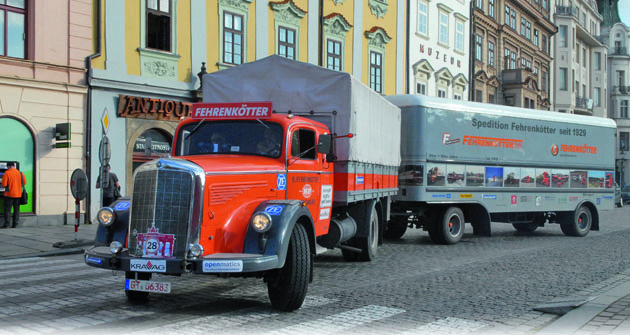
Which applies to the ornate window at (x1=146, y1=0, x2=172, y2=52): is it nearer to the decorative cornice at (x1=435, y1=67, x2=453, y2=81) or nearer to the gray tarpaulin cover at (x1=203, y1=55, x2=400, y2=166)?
the gray tarpaulin cover at (x1=203, y1=55, x2=400, y2=166)

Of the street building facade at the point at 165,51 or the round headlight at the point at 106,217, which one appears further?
the street building facade at the point at 165,51

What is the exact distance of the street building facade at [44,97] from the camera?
54.5ft

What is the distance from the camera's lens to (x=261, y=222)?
21.9 feet

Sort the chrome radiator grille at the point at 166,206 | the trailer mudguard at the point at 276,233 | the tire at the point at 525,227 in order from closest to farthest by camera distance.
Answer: the chrome radiator grille at the point at 166,206 → the trailer mudguard at the point at 276,233 → the tire at the point at 525,227

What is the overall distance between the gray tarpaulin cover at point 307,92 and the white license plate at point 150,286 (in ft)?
13.5

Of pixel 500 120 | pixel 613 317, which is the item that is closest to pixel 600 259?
pixel 500 120

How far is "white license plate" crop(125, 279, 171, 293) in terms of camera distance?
250 inches

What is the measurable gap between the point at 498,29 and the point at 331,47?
66.2ft

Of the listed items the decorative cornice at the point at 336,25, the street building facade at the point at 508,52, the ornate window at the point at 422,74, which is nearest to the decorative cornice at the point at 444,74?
the ornate window at the point at 422,74

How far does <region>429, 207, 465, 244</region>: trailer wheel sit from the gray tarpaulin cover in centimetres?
451

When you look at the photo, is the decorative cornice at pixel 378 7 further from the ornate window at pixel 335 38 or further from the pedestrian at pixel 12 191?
the pedestrian at pixel 12 191

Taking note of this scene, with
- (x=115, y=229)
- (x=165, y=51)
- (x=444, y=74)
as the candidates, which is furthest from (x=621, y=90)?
(x=115, y=229)

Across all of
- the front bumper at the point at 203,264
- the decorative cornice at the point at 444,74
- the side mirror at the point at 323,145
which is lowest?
the front bumper at the point at 203,264

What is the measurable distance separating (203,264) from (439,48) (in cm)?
3066
